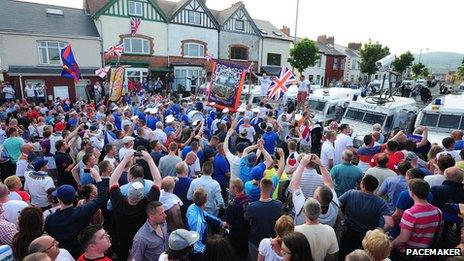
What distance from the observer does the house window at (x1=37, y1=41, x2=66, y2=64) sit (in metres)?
21.9

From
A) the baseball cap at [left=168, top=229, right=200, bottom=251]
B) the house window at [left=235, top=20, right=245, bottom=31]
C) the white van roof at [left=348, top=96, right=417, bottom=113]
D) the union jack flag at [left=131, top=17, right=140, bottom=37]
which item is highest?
the house window at [left=235, top=20, right=245, bottom=31]

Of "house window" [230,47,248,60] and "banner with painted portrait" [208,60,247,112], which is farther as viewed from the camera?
"house window" [230,47,248,60]

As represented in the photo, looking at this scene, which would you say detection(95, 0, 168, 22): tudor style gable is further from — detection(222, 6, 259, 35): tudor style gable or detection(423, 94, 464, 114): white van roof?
detection(423, 94, 464, 114): white van roof

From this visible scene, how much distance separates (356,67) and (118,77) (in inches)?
1791

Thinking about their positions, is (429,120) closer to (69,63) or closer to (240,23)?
(69,63)

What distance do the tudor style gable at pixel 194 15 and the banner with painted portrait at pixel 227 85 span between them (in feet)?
62.1

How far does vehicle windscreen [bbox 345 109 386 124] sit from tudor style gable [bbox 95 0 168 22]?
2035 cm

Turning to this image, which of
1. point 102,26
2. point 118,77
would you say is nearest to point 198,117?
point 118,77

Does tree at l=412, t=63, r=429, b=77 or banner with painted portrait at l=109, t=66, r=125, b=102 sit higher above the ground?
tree at l=412, t=63, r=429, b=77

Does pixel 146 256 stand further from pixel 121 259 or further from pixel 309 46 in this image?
pixel 309 46

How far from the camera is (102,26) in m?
24.4

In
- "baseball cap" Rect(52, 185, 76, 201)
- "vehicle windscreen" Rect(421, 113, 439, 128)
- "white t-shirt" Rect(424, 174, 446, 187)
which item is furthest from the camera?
"vehicle windscreen" Rect(421, 113, 439, 128)

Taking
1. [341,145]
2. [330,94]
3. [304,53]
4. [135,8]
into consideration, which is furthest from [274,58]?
[341,145]

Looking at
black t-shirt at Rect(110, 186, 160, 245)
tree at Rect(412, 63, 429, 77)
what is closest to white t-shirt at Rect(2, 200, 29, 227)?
black t-shirt at Rect(110, 186, 160, 245)
